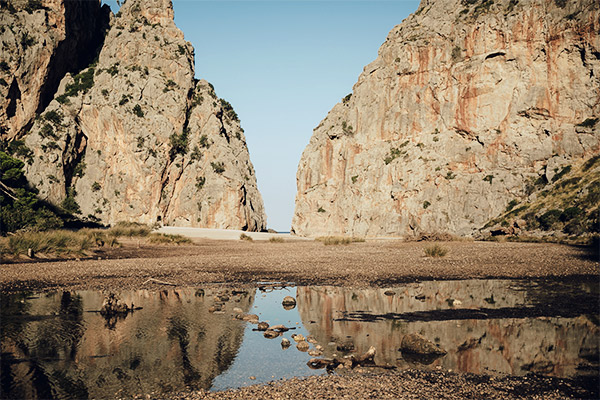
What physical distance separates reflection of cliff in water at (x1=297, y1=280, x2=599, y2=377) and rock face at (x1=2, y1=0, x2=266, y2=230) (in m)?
61.7

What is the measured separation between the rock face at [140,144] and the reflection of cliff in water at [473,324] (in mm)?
61689

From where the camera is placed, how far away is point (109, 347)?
7195 mm

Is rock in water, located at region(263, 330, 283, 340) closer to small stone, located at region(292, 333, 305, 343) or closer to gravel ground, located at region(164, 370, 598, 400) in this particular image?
small stone, located at region(292, 333, 305, 343)

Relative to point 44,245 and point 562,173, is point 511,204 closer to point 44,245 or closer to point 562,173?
point 562,173

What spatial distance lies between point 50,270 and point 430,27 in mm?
74134

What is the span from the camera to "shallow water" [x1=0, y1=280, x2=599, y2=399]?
6.01m

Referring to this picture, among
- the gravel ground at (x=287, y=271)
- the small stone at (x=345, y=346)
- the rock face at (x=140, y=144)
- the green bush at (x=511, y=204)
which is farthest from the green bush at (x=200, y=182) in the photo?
the small stone at (x=345, y=346)

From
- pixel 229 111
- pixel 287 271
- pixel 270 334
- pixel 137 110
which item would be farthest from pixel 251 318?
pixel 229 111

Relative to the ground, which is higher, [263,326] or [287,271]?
[287,271]

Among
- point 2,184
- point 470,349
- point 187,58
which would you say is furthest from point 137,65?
point 470,349

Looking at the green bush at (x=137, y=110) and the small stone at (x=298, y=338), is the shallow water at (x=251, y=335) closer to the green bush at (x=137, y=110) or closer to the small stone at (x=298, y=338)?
the small stone at (x=298, y=338)

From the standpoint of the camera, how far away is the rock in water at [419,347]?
7.01 meters

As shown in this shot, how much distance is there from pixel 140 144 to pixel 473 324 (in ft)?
239

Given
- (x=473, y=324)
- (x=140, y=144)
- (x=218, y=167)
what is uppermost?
(x=140, y=144)
